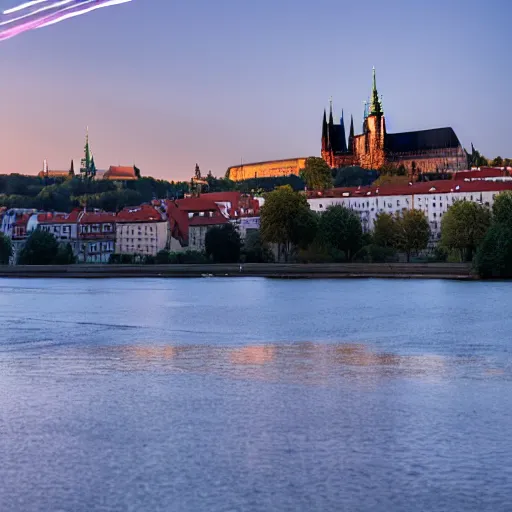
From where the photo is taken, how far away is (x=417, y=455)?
25.0 ft

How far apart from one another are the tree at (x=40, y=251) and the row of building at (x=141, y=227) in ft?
69.1

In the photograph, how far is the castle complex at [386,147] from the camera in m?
142

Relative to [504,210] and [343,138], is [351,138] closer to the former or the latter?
[343,138]

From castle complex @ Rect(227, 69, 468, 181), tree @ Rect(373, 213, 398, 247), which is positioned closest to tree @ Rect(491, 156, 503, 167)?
castle complex @ Rect(227, 69, 468, 181)

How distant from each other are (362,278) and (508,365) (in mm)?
45539

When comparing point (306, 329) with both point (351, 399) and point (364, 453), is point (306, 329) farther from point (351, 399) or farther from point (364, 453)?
point (364, 453)

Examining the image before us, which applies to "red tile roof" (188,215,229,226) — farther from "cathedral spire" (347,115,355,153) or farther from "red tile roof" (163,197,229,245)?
"cathedral spire" (347,115,355,153)

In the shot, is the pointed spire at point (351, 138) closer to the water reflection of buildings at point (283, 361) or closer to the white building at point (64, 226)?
the white building at point (64, 226)

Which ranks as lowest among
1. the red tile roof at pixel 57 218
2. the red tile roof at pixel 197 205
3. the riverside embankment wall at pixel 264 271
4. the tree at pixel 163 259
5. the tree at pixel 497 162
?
the riverside embankment wall at pixel 264 271

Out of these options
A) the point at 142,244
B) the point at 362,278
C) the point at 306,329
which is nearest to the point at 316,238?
the point at 362,278

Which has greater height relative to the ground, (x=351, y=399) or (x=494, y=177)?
(x=494, y=177)

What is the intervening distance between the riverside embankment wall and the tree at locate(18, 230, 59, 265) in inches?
91.4

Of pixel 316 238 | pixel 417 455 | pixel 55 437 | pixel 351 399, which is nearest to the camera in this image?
pixel 417 455

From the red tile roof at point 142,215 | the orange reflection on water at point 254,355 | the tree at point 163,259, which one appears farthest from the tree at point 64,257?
the orange reflection on water at point 254,355
